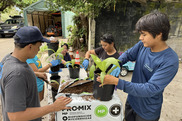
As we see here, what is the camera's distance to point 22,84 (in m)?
1.00

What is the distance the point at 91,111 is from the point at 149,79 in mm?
766

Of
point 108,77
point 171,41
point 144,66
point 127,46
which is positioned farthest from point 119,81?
point 171,41

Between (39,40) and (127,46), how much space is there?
487 centimetres

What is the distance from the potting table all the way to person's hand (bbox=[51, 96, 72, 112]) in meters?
0.06

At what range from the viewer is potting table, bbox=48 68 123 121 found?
4.28 feet

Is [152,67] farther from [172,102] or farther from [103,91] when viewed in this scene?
[172,102]

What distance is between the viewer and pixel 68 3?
14.3ft

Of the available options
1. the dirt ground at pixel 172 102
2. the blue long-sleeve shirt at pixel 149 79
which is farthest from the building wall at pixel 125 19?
the blue long-sleeve shirt at pixel 149 79

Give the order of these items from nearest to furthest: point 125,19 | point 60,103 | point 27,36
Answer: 1. point 27,36
2. point 60,103
3. point 125,19

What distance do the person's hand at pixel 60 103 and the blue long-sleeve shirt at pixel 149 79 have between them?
1.83 feet

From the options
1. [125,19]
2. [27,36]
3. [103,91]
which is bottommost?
[103,91]

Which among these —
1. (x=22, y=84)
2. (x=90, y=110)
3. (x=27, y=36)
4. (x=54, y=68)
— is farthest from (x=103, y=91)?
(x=54, y=68)

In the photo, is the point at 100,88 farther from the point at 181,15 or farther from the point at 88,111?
the point at 181,15

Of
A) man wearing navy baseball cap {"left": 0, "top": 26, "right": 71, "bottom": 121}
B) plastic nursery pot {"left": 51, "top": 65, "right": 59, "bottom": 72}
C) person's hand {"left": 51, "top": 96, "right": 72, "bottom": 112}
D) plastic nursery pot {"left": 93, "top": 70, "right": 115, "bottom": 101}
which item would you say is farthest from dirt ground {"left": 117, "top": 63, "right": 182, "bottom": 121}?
man wearing navy baseball cap {"left": 0, "top": 26, "right": 71, "bottom": 121}
